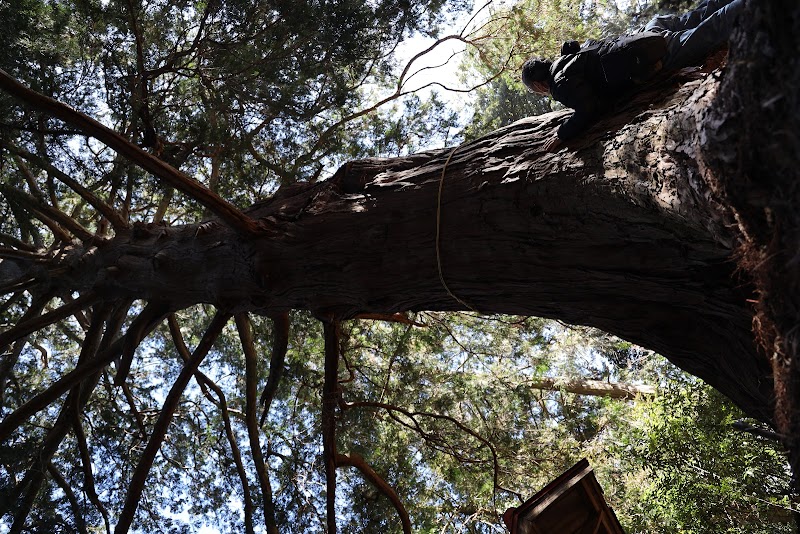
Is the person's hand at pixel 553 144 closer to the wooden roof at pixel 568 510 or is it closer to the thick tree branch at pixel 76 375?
the wooden roof at pixel 568 510

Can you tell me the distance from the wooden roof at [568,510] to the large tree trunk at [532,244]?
1.38 m

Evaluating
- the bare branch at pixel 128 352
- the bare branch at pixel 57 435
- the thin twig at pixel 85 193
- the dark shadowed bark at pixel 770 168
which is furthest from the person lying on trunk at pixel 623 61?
the bare branch at pixel 57 435

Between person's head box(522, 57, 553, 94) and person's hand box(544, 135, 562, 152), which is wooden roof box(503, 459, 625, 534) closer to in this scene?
person's hand box(544, 135, 562, 152)

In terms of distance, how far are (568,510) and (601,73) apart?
2.59 metres

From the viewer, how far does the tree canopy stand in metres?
2.09

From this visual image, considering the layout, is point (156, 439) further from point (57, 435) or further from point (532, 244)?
point (532, 244)

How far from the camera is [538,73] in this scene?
266 centimetres

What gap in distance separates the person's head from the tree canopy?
0.19m

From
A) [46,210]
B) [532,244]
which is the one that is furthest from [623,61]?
[46,210]

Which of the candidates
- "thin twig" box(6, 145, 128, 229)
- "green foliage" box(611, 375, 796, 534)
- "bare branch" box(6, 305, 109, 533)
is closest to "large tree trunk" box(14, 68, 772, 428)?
"thin twig" box(6, 145, 128, 229)

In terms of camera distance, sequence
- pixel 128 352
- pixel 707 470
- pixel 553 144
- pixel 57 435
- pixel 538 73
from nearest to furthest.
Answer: pixel 553 144 → pixel 538 73 → pixel 128 352 → pixel 57 435 → pixel 707 470

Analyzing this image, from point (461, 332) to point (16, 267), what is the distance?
484 centimetres

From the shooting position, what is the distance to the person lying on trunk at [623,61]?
216 centimetres

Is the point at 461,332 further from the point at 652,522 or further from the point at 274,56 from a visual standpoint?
the point at 274,56
